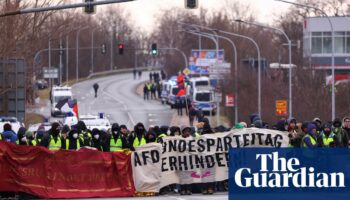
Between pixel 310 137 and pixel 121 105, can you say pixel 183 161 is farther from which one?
pixel 121 105

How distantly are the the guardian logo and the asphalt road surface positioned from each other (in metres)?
53.4

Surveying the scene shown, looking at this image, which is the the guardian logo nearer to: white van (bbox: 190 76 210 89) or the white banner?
the white banner

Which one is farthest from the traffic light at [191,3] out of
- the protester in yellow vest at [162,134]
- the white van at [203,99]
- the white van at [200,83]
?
the white van at [200,83]

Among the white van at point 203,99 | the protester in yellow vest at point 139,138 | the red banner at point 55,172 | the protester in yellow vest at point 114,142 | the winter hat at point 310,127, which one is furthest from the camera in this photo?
the white van at point 203,99

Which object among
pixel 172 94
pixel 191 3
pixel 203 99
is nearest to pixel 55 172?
pixel 191 3

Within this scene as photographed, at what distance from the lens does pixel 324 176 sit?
58.5 ft

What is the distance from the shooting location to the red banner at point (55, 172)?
1049 inches

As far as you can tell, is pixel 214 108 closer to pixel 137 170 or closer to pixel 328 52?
pixel 328 52

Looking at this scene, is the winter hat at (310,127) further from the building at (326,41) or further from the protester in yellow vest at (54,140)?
the building at (326,41)

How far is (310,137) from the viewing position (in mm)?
25406

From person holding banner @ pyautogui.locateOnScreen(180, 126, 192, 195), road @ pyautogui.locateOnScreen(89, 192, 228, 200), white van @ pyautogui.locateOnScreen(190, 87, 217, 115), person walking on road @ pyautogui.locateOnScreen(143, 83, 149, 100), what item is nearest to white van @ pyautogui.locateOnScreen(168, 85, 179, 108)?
white van @ pyautogui.locateOnScreen(190, 87, 217, 115)

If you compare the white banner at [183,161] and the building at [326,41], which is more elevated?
the building at [326,41]

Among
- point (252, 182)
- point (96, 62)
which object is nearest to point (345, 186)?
point (252, 182)

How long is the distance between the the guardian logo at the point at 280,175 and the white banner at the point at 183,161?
9293mm
